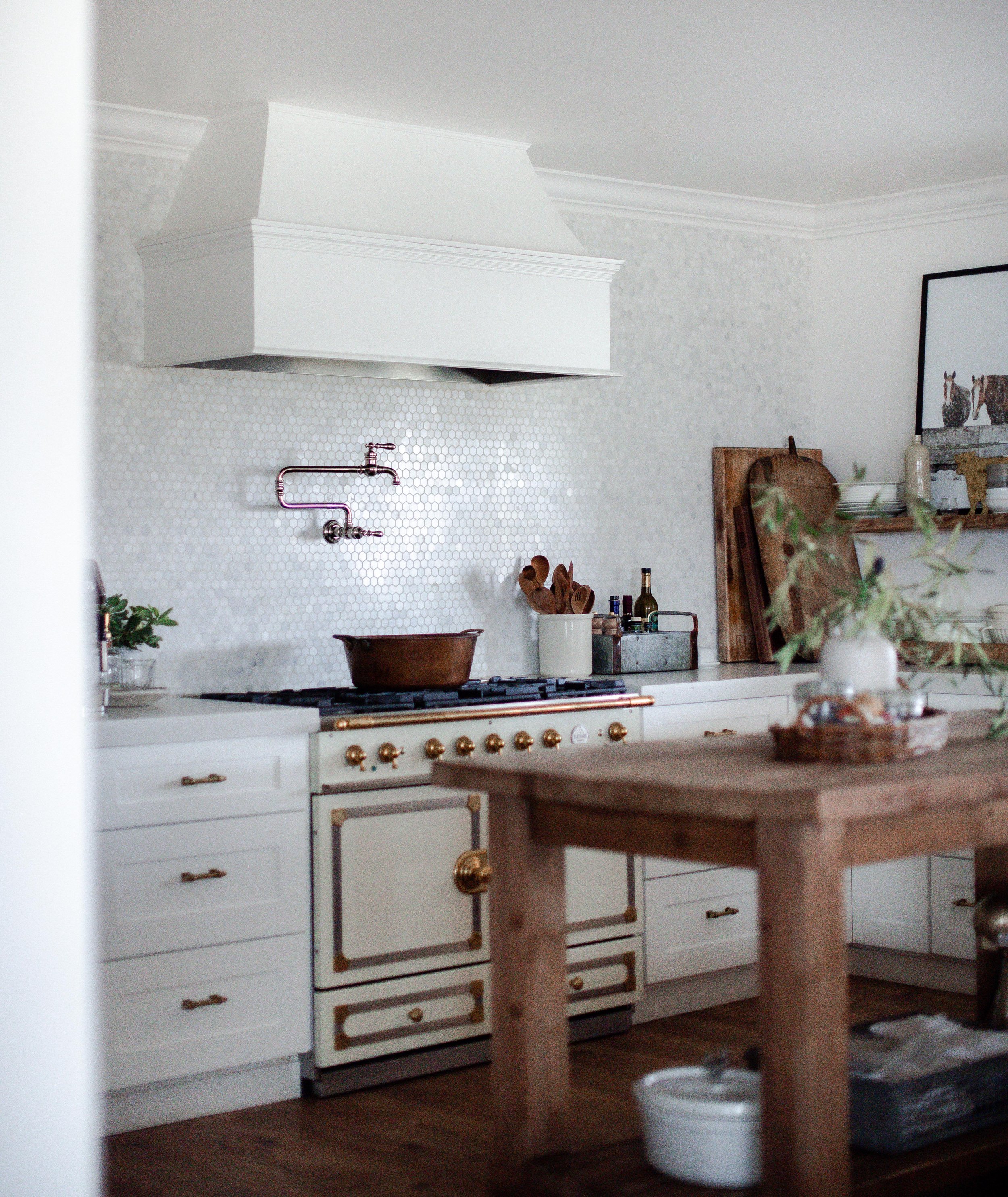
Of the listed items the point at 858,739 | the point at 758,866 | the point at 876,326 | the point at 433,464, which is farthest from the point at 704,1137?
the point at 876,326

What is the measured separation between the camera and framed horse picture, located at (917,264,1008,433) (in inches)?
205

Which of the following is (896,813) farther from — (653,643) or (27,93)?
(653,643)

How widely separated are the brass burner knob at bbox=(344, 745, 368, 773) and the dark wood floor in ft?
2.73

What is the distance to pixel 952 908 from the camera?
14.9ft

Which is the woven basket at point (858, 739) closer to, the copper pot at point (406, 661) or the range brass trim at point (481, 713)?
the range brass trim at point (481, 713)

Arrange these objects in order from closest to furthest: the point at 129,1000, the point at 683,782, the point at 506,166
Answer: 1. the point at 683,782
2. the point at 129,1000
3. the point at 506,166

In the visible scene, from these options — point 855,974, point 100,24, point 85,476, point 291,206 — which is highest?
point 100,24

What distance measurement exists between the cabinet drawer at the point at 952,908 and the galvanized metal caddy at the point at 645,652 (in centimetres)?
104

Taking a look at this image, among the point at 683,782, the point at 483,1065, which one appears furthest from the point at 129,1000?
the point at 683,782

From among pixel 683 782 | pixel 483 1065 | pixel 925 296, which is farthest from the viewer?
pixel 925 296

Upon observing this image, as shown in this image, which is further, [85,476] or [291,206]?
[291,206]

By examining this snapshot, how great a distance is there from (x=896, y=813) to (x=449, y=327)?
7.87 feet

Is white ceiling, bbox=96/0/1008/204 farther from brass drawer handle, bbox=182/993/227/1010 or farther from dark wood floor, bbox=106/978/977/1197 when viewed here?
dark wood floor, bbox=106/978/977/1197

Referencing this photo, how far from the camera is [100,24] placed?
3.53 meters
